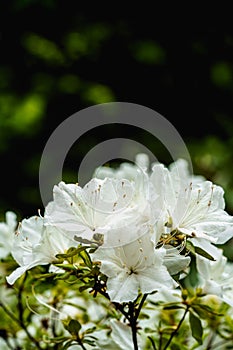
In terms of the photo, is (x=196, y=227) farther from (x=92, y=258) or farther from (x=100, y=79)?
(x=100, y=79)

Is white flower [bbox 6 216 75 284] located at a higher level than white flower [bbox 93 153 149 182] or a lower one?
lower

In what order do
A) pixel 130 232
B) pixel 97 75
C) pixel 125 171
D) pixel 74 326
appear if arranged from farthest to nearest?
pixel 97 75 → pixel 125 171 → pixel 74 326 → pixel 130 232

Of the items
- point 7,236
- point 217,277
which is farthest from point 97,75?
point 217,277

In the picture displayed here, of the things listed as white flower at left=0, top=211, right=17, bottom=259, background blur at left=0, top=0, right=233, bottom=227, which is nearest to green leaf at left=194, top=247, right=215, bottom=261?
white flower at left=0, top=211, right=17, bottom=259

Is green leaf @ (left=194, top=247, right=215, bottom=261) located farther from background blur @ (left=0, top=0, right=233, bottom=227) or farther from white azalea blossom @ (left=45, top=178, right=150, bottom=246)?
background blur @ (left=0, top=0, right=233, bottom=227)

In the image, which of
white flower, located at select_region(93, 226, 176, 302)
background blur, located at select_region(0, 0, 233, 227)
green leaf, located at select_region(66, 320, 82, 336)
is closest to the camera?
white flower, located at select_region(93, 226, 176, 302)

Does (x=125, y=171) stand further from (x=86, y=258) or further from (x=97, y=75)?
(x=97, y=75)
